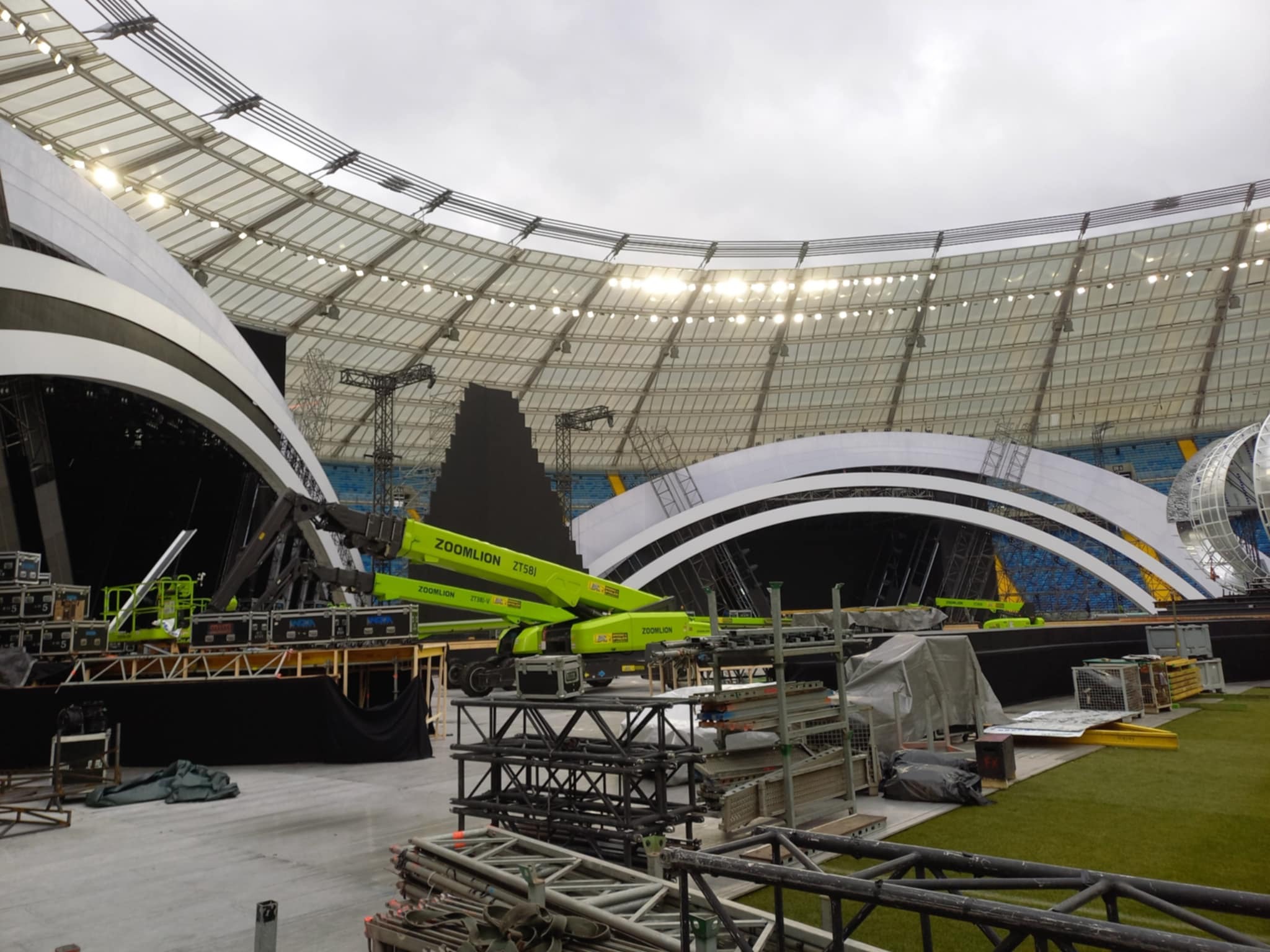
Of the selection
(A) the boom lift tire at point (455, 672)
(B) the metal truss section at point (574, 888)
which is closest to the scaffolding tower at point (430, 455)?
(A) the boom lift tire at point (455, 672)

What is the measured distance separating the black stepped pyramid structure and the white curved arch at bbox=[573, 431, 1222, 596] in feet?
39.8

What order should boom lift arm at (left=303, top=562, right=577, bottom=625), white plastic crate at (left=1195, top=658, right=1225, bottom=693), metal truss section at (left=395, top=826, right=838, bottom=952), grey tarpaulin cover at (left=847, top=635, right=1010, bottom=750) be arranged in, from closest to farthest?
metal truss section at (left=395, top=826, right=838, bottom=952) < boom lift arm at (left=303, top=562, right=577, bottom=625) < grey tarpaulin cover at (left=847, top=635, right=1010, bottom=750) < white plastic crate at (left=1195, top=658, right=1225, bottom=693)

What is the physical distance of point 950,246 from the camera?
54125 millimetres

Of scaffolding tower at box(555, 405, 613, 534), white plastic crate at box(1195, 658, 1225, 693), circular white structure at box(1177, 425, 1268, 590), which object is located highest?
scaffolding tower at box(555, 405, 613, 534)

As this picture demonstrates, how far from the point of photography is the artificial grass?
22.5 feet

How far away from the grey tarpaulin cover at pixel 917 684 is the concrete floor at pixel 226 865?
1.79m

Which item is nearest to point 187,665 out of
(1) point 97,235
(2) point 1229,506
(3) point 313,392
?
(1) point 97,235

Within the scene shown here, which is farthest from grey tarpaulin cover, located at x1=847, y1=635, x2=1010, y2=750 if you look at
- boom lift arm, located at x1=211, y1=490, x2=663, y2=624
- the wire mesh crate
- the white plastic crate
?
the white plastic crate

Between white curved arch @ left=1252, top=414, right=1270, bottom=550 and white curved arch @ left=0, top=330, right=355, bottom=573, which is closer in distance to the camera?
white curved arch @ left=0, top=330, right=355, bottom=573

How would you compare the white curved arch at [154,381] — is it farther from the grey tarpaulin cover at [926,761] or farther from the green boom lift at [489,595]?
the grey tarpaulin cover at [926,761]

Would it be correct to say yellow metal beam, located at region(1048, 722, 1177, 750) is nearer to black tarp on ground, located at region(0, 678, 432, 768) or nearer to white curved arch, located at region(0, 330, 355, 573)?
black tarp on ground, located at region(0, 678, 432, 768)

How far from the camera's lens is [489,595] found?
775 inches

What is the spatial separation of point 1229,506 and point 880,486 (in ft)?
50.9

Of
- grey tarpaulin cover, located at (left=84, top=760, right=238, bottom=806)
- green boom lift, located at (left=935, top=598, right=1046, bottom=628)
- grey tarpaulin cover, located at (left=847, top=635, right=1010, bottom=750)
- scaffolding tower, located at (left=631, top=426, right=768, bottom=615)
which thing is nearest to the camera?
grey tarpaulin cover, located at (left=84, top=760, right=238, bottom=806)
